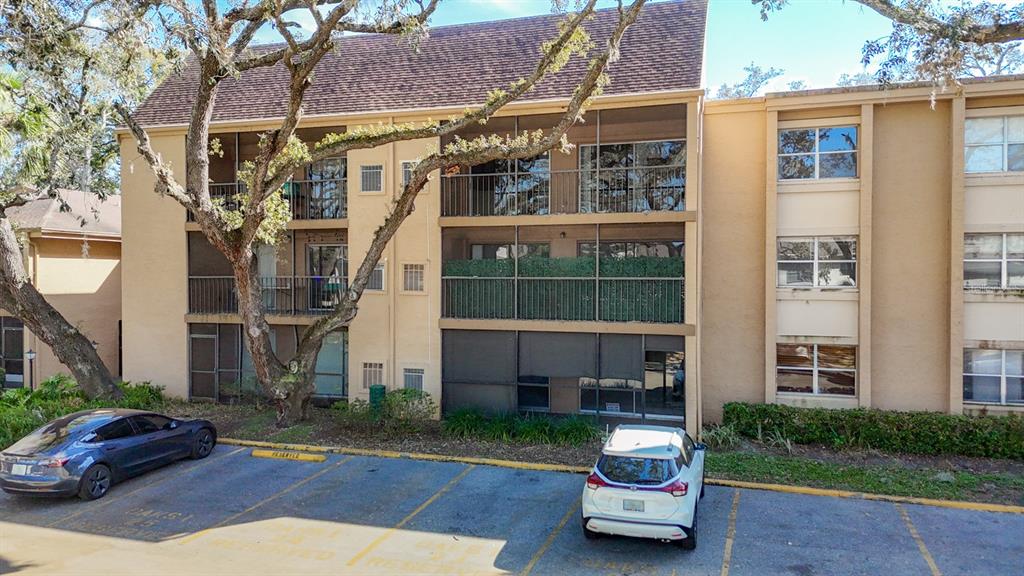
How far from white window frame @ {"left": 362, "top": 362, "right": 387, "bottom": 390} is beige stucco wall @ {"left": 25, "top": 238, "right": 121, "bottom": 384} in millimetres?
11226

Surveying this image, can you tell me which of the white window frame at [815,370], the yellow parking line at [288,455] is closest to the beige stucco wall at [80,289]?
the yellow parking line at [288,455]

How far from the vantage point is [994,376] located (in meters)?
13.7

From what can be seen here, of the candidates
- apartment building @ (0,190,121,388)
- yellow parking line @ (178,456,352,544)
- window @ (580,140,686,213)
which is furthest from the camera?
apartment building @ (0,190,121,388)

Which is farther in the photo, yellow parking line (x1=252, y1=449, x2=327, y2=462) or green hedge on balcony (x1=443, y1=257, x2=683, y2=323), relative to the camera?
green hedge on balcony (x1=443, y1=257, x2=683, y2=323)

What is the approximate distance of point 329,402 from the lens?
17203mm

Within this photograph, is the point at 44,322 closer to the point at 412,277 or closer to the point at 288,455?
the point at 288,455

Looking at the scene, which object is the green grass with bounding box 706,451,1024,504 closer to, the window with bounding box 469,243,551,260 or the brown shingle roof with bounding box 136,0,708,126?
the window with bounding box 469,243,551,260

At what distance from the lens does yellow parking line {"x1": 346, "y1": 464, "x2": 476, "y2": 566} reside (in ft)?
27.2

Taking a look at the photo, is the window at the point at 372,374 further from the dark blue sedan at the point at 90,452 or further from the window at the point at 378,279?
the dark blue sedan at the point at 90,452

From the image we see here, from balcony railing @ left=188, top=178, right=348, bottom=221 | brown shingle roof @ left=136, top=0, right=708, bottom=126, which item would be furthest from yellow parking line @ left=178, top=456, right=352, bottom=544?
brown shingle roof @ left=136, top=0, right=708, bottom=126

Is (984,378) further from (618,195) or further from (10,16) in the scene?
(10,16)

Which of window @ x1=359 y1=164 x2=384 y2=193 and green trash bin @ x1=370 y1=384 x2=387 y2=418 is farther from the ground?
window @ x1=359 y1=164 x2=384 y2=193

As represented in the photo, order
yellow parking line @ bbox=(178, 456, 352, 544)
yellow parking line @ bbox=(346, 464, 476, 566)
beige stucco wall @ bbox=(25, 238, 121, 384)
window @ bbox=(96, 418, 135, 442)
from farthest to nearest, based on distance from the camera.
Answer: beige stucco wall @ bbox=(25, 238, 121, 384) → window @ bbox=(96, 418, 135, 442) → yellow parking line @ bbox=(178, 456, 352, 544) → yellow parking line @ bbox=(346, 464, 476, 566)

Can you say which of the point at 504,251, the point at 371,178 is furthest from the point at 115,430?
the point at 504,251
